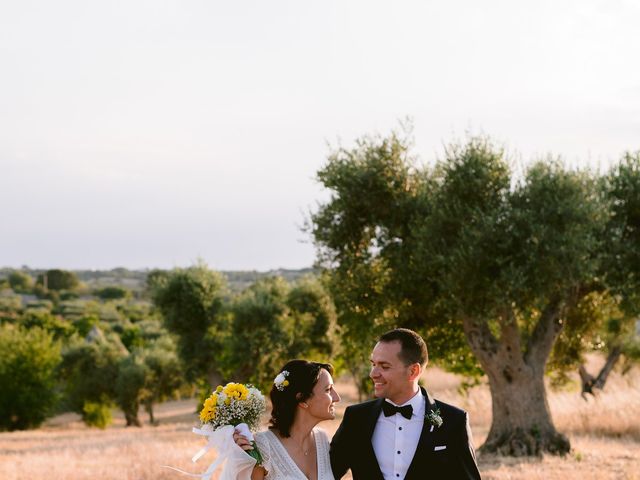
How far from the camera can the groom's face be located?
6.55m

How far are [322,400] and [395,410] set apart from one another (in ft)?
2.05

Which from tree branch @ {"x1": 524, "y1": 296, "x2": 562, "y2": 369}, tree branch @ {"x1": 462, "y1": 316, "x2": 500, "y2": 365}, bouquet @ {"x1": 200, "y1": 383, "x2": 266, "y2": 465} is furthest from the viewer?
tree branch @ {"x1": 524, "y1": 296, "x2": 562, "y2": 369}

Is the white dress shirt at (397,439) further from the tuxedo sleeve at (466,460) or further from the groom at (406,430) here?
the tuxedo sleeve at (466,460)

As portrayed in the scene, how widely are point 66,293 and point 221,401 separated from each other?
556 ft

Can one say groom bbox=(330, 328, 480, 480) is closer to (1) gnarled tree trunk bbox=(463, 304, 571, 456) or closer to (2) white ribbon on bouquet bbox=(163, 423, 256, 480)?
(2) white ribbon on bouquet bbox=(163, 423, 256, 480)

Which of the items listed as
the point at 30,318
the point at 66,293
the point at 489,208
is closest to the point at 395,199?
the point at 489,208

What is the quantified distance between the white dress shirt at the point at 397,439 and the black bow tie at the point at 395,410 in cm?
3

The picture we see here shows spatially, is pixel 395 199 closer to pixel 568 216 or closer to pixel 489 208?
pixel 489 208

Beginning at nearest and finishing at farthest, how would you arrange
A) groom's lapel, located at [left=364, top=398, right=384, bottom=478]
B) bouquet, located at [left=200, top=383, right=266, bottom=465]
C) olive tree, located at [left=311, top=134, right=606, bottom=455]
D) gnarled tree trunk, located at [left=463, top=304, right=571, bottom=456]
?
groom's lapel, located at [left=364, top=398, right=384, bottom=478]
bouquet, located at [left=200, top=383, right=266, bottom=465]
olive tree, located at [left=311, top=134, right=606, bottom=455]
gnarled tree trunk, located at [left=463, top=304, right=571, bottom=456]

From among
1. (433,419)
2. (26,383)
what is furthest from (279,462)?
(26,383)

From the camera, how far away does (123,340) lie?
88.7m

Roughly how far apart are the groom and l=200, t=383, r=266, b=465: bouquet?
890mm

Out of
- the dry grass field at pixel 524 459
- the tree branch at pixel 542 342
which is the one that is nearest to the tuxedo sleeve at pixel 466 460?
the dry grass field at pixel 524 459

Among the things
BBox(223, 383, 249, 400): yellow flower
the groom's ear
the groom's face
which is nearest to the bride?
BBox(223, 383, 249, 400): yellow flower
